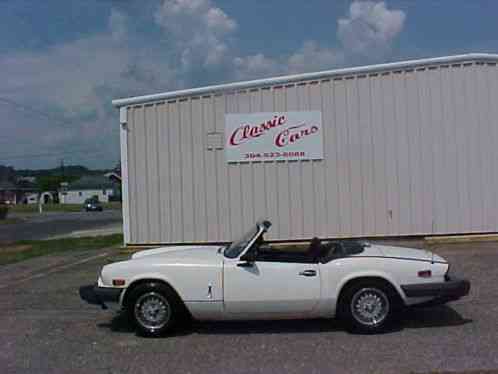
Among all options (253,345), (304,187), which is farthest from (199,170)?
(253,345)

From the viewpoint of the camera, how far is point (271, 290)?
670 centimetres

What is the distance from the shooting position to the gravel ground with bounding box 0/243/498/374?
5.72 m

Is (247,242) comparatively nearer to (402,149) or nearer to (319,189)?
(319,189)

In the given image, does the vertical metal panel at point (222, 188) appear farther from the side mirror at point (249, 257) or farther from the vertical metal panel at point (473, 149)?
the side mirror at point (249, 257)

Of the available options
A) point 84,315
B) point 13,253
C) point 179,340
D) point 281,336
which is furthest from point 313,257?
point 13,253

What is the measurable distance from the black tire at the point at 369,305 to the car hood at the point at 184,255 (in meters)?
1.42

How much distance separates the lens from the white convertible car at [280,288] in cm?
671

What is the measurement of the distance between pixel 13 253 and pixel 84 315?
9.59m

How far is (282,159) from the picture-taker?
14633 mm

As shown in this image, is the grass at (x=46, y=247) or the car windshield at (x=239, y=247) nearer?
the car windshield at (x=239, y=247)

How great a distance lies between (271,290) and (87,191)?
114513 millimetres

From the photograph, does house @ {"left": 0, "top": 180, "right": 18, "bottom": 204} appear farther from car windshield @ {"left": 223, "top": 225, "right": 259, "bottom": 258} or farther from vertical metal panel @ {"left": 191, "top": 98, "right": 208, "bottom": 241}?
car windshield @ {"left": 223, "top": 225, "right": 259, "bottom": 258}

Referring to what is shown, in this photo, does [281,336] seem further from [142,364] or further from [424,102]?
[424,102]

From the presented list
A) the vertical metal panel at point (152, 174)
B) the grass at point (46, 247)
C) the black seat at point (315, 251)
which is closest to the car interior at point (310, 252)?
the black seat at point (315, 251)
